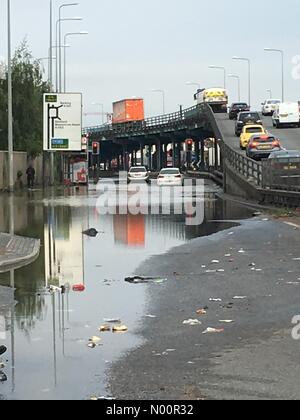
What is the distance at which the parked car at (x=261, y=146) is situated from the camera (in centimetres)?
4547

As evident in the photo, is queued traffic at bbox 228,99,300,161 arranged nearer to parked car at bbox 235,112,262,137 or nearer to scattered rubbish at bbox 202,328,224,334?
parked car at bbox 235,112,262,137

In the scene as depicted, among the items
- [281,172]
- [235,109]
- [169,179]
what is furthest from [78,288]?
[235,109]

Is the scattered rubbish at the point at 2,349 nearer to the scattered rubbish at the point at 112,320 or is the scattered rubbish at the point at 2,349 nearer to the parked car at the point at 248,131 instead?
the scattered rubbish at the point at 112,320

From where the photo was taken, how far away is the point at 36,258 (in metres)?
15.0

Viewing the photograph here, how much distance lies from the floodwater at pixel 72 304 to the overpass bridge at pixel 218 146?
26.6ft

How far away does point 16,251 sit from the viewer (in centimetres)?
1541

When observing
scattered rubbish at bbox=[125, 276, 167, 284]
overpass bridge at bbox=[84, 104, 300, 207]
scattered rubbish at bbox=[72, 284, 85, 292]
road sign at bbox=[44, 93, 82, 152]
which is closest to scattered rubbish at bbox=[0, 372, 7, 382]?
scattered rubbish at bbox=[72, 284, 85, 292]

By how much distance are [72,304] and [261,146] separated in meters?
36.9

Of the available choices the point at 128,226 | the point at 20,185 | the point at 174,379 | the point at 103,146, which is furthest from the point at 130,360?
the point at 103,146

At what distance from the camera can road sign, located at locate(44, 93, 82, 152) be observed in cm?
5069

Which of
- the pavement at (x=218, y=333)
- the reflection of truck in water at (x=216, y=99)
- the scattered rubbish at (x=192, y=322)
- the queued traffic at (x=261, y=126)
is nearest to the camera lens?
the pavement at (x=218, y=333)

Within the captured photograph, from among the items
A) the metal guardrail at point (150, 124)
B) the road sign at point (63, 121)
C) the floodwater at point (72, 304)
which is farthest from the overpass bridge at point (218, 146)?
the road sign at point (63, 121)

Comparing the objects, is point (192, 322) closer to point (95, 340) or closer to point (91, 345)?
point (95, 340)

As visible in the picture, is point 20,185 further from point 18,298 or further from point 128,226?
point 18,298
